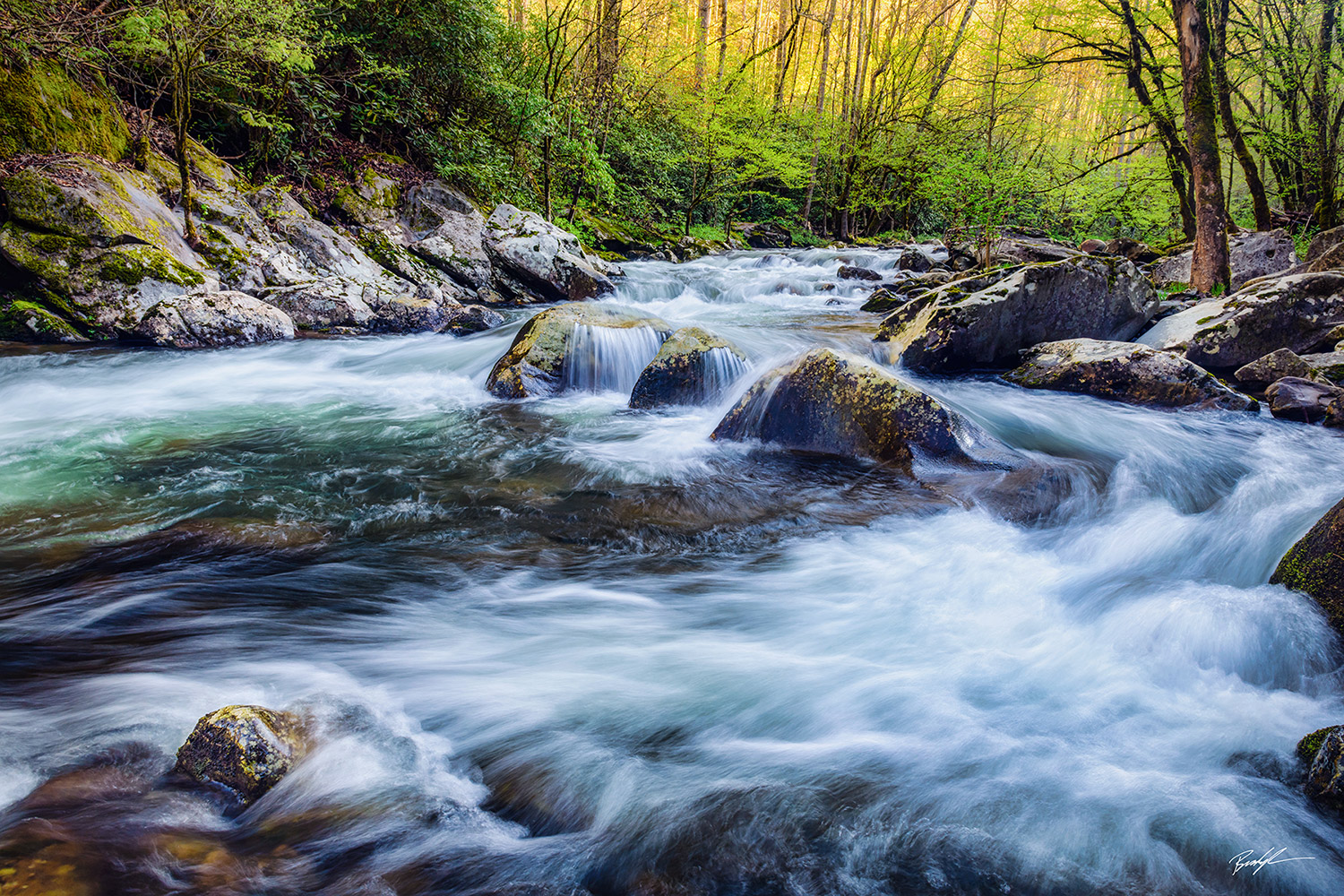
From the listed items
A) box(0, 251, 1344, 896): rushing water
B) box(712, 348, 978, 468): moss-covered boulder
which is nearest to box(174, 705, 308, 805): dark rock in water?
box(0, 251, 1344, 896): rushing water

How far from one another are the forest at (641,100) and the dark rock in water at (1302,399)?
3.93 meters

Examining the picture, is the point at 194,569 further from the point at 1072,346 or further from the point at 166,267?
the point at 1072,346

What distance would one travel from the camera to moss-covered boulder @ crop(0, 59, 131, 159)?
733 centimetres

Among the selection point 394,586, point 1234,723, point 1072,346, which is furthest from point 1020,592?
point 1072,346

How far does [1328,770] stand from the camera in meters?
1.96

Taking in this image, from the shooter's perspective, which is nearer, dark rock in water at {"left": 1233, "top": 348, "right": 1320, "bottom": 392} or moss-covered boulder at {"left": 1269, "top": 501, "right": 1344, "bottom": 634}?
moss-covered boulder at {"left": 1269, "top": 501, "right": 1344, "bottom": 634}

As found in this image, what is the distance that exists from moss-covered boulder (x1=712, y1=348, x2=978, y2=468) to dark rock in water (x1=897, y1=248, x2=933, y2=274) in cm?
1211

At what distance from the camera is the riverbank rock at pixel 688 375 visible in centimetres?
652

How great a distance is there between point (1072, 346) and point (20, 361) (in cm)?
1091

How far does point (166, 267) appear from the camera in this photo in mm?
7699

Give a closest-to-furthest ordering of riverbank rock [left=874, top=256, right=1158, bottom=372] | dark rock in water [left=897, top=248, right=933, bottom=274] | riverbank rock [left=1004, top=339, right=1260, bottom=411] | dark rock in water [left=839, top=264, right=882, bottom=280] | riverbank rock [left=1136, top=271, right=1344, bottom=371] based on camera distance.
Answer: riverbank rock [left=1004, top=339, right=1260, bottom=411], riverbank rock [left=1136, top=271, right=1344, bottom=371], riverbank rock [left=874, top=256, right=1158, bottom=372], dark rock in water [left=839, top=264, right=882, bottom=280], dark rock in water [left=897, top=248, right=933, bottom=274]

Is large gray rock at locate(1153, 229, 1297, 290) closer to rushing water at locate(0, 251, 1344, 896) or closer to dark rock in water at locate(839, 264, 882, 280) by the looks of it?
dark rock in water at locate(839, 264, 882, 280)

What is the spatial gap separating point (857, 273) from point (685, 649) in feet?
44.1
